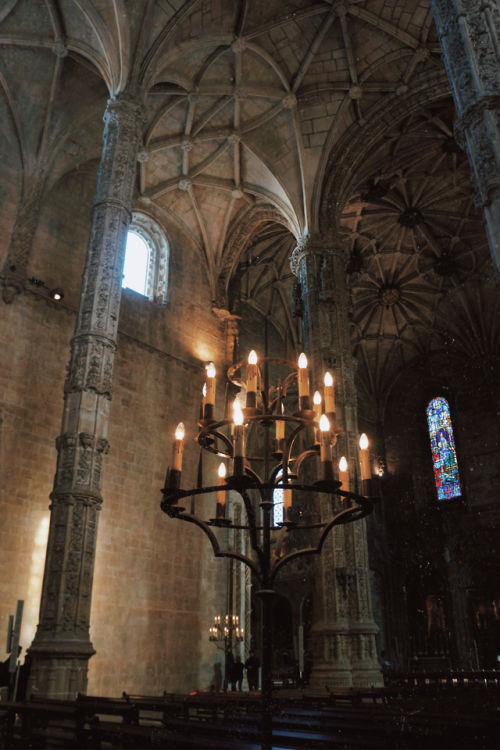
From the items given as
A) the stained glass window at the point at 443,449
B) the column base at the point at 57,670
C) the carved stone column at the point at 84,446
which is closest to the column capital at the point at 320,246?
the carved stone column at the point at 84,446

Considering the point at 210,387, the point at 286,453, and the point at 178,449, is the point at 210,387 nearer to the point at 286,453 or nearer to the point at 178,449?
the point at 178,449

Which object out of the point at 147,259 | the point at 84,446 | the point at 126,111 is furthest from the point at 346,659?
the point at 147,259

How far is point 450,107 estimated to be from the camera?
18250 millimetres

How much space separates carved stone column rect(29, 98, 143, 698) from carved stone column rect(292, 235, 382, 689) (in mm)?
4967

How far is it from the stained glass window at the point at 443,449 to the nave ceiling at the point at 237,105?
11.1 m

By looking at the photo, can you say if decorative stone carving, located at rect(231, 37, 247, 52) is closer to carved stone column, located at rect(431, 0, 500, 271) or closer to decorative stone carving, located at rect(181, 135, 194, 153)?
decorative stone carving, located at rect(181, 135, 194, 153)

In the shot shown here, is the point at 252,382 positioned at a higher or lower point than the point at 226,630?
higher

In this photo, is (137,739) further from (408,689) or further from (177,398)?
(177,398)

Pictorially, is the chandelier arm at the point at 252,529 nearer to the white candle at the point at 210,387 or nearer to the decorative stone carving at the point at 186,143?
the white candle at the point at 210,387

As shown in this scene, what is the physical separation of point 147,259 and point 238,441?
15814 millimetres

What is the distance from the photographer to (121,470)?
15.8 metres

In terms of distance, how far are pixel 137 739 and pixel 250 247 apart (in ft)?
60.5

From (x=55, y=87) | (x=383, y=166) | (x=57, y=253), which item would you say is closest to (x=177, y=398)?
(x=57, y=253)

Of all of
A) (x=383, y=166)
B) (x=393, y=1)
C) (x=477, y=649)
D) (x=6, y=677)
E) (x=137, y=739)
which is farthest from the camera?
(x=477, y=649)
